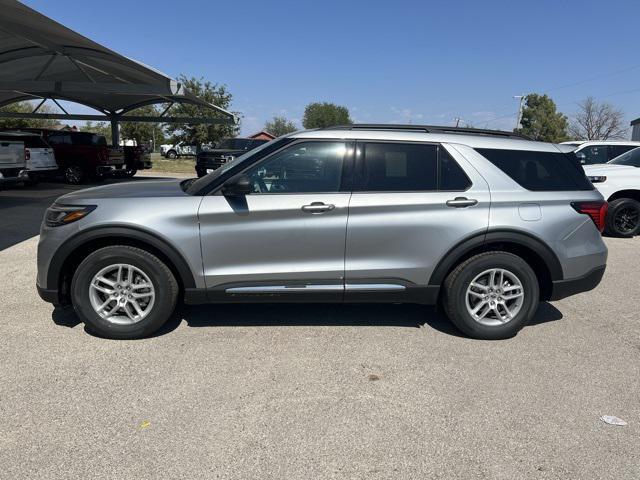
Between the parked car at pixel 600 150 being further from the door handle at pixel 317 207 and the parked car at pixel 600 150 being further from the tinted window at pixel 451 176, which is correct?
the door handle at pixel 317 207

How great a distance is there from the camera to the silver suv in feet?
12.7

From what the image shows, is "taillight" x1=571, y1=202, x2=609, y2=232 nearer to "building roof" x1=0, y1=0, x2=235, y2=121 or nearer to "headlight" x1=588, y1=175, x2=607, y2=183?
"headlight" x1=588, y1=175, x2=607, y2=183

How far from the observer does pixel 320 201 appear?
3.89 meters

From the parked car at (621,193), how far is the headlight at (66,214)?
8845mm

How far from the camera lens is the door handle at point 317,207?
387 cm

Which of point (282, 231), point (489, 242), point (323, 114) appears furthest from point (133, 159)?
point (323, 114)

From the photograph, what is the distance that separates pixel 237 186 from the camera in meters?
3.75

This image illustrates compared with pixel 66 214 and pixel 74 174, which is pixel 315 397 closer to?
pixel 66 214

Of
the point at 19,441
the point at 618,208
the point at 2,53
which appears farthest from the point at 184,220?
the point at 2,53

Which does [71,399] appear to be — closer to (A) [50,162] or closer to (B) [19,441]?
(B) [19,441]

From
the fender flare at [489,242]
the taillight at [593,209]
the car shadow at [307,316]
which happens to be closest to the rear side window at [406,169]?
the fender flare at [489,242]

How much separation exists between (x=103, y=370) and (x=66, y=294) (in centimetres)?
94

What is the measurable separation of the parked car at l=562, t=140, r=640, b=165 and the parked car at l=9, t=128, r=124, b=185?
1483 centimetres

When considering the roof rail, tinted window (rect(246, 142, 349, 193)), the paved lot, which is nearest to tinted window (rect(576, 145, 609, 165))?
the paved lot
